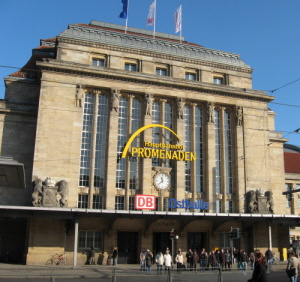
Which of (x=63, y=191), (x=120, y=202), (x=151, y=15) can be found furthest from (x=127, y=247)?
(x=151, y=15)

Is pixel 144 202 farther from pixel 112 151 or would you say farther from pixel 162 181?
pixel 112 151

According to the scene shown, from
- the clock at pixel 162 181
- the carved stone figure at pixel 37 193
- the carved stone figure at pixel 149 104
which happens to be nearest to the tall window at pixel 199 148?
the clock at pixel 162 181

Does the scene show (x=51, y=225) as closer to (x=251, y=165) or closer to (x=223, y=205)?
(x=223, y=205)

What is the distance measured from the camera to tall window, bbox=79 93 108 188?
120ft

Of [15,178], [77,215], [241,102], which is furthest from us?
[241,102]

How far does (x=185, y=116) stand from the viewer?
41000 mm

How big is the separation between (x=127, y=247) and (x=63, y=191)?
25.9 ft

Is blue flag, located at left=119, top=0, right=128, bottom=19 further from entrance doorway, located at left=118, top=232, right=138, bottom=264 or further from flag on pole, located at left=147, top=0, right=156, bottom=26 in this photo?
entrance doorway, located at left=118, top=232, right=138, bottom=264

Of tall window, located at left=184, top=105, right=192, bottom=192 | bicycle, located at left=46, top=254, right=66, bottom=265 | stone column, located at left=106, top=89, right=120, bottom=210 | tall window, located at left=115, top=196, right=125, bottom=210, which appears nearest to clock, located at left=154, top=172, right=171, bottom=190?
tall window, located at left=184, top=105, right=192, bottom=192

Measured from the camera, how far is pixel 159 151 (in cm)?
3816

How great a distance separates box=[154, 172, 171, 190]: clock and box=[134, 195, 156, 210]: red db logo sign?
8.03 feet

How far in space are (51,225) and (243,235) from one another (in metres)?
18.3

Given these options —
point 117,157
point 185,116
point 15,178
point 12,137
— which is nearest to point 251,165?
point 185,116

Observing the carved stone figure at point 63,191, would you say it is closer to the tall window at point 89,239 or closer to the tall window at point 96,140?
the tall window at point 96,140
